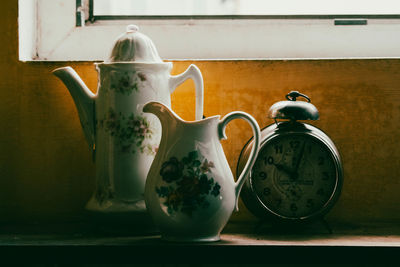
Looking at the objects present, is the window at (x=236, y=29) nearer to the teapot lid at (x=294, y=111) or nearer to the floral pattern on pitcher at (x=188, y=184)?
the teapot lid at (x=294, y=111)

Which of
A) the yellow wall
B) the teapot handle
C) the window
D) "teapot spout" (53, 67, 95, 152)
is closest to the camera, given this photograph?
the teapot handle

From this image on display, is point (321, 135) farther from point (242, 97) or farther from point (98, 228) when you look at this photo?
point (98, 228)

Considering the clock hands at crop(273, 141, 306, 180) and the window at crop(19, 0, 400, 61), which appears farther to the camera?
the window at crop(19, 0, 400, 61)

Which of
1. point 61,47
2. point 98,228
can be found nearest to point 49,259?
point 98,228

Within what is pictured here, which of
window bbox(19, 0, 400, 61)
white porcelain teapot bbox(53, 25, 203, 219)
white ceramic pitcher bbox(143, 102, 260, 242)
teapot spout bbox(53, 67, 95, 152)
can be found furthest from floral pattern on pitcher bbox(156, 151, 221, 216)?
window bbox(19, 0, 400, 61)

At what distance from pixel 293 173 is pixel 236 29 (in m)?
0.50

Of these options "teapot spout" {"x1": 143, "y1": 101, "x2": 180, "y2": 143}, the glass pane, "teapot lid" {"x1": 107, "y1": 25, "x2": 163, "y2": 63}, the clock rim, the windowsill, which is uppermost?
the glass pane

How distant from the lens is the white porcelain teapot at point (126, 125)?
1098mm

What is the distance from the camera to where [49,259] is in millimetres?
933

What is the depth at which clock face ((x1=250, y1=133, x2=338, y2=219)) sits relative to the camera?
1.11 metres

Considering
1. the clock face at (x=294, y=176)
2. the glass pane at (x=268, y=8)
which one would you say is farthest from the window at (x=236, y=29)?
→ the clock face at (x=294, y=176)

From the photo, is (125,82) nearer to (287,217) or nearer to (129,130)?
(129,130)

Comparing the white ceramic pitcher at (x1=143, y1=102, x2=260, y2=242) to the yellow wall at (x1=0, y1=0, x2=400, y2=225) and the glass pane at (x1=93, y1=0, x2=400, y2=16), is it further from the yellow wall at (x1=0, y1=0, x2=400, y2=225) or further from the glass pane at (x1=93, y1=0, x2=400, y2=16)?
the glass pane at (x1=93, y1=0, x2=400, y2=16)

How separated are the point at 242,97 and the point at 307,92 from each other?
16 cm
